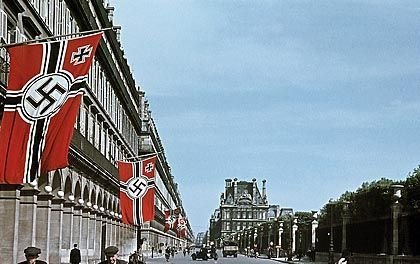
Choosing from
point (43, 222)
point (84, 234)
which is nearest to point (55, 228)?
point (43, 222)

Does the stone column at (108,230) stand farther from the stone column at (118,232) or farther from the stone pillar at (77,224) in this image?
the stone pillar at (77,224)

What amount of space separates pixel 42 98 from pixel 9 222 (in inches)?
697

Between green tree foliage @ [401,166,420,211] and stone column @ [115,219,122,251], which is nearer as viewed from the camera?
green tree foliage @ [401,166,420,211]

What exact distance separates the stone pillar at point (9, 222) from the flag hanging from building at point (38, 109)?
55.1 feet

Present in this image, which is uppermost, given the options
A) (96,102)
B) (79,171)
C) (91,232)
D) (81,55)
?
(96,102)

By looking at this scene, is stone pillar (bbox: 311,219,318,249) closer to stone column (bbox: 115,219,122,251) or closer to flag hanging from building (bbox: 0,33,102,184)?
stone column (bbox: 115,219,122,251)

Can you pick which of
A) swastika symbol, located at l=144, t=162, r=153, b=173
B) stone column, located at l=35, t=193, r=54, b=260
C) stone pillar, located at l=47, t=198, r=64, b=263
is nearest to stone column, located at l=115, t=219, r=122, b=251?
stone pillar, located at l=47, t=198, r=64, b=263

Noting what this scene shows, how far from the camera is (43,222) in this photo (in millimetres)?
41125

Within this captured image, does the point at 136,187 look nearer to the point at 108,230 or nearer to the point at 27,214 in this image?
the point at 27,214

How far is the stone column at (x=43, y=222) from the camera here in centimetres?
4084

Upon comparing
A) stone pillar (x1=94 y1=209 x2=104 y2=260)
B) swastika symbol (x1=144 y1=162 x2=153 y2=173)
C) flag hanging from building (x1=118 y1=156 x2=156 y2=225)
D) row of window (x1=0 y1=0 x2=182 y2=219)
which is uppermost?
row of window (x1=0 y1=0 x2=182 y2=219)

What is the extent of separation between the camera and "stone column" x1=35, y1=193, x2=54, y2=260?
40.8 meters

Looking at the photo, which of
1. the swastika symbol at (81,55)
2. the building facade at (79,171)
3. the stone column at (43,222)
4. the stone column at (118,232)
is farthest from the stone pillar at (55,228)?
the stone column at (118,232)

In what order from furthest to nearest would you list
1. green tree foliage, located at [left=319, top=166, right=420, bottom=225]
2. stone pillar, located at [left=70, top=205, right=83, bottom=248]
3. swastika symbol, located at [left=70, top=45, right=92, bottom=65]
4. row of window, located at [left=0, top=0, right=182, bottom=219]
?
green tree foliage, located at [left=319, top=166, right=420, bottom=225] → stone pillar, located at [left=70, top=205, right=83, bottom=248] → row of window, located at [left=0, top=0, right=182, bottom=219] → swastika symbol, located at [left=70, top=45, right=92, bottom=65]
